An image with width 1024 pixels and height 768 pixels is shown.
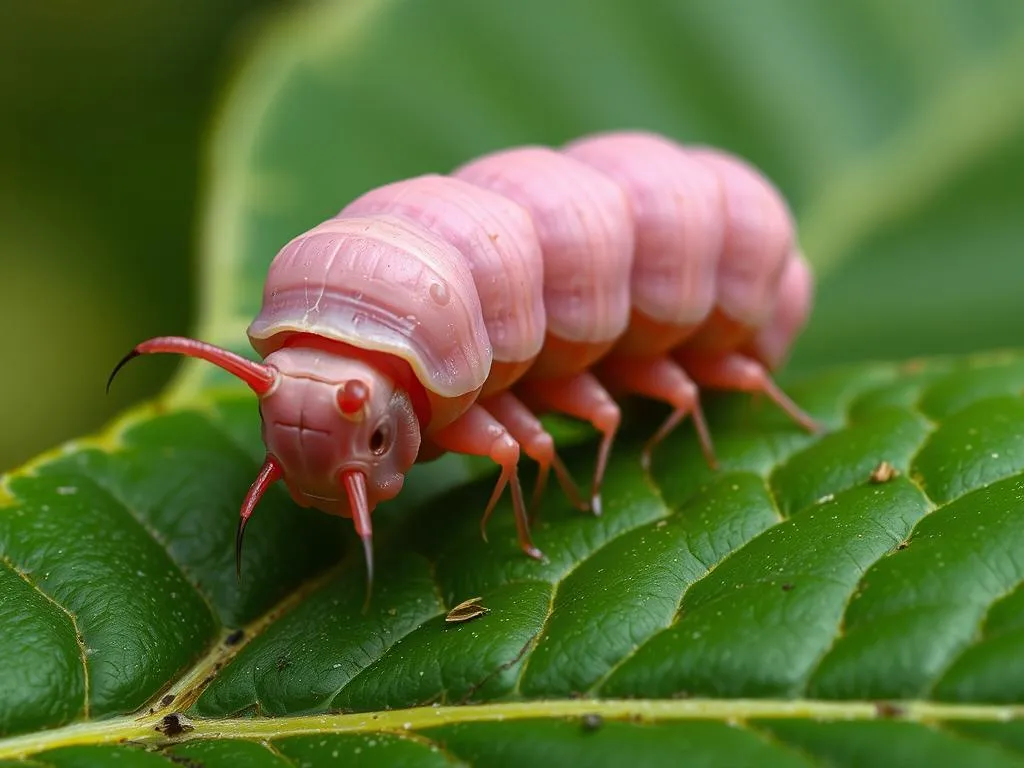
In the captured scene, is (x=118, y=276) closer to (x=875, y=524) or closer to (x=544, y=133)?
(x=544, y=133)

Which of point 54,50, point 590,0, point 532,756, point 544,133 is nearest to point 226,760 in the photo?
point 532,756

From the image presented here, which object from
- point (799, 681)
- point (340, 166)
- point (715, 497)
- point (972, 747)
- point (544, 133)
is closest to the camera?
point (972, 747)

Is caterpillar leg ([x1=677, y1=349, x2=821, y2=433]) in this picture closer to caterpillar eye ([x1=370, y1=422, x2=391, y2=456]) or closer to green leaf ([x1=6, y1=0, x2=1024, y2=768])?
green leaf ([x1=6, y1=0, x2=1024, y2=768])

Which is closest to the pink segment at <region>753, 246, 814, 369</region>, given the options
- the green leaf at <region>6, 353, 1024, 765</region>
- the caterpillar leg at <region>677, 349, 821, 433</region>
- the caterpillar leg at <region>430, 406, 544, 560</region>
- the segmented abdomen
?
the segmented abdomen

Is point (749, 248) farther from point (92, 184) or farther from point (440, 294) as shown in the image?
point (92, 184)

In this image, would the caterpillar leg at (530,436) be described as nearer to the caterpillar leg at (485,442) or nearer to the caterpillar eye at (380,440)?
the caterpillar leg at (485,442)

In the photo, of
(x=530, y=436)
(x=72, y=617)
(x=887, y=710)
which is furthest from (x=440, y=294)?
(x=887, y=710)

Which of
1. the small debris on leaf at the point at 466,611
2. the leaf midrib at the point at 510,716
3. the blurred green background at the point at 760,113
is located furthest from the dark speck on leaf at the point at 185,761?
the blurred green background at the point at 760,113
